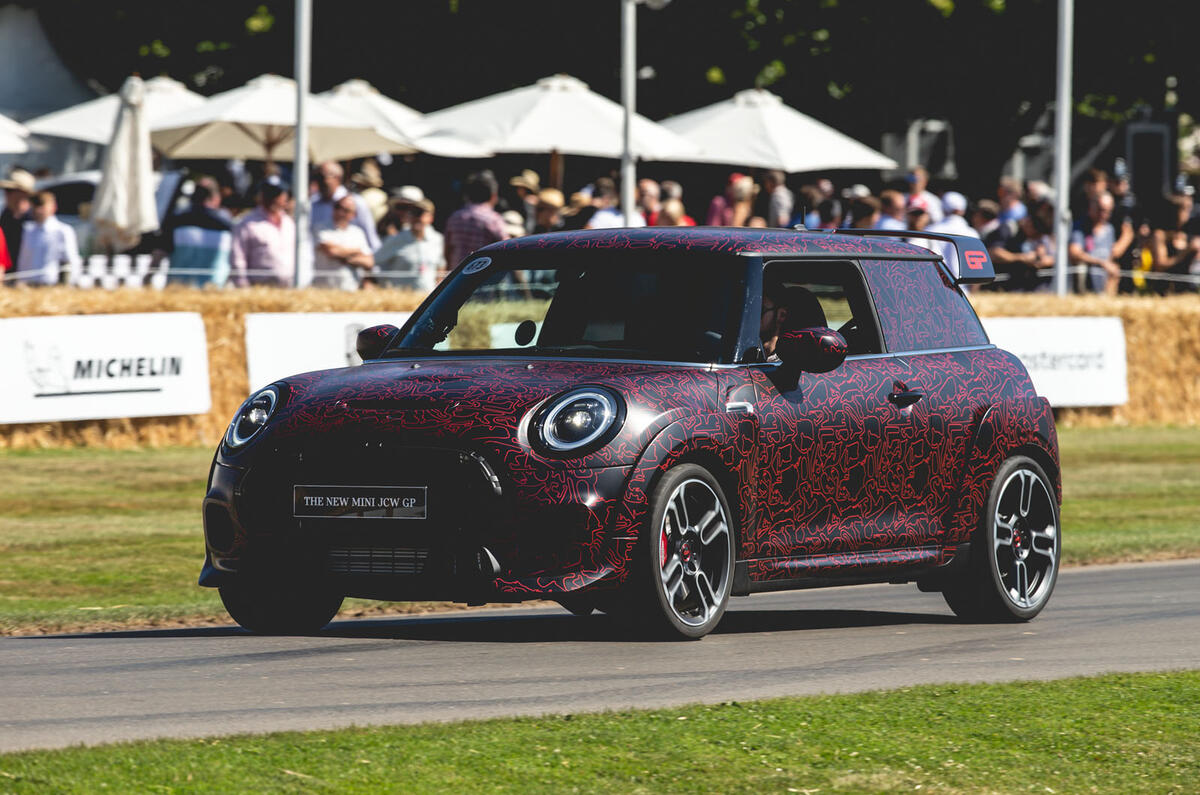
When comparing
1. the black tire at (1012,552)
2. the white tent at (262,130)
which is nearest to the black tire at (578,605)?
the black tire at (1012,552)

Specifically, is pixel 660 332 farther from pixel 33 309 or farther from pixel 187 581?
pixel 33 309

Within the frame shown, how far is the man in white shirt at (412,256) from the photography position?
21469 millimetres

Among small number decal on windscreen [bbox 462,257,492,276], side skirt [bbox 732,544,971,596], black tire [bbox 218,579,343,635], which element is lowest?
black tire [bbox 218,579,343,635]

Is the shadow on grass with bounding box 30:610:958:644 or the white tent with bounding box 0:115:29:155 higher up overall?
→ the white tent with bounding box 0:115:29:155

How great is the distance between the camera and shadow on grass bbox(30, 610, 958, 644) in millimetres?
9516

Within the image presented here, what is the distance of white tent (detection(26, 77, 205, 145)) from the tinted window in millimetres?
19854

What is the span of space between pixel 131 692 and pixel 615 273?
2.94 meters

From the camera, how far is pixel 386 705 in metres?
7.38

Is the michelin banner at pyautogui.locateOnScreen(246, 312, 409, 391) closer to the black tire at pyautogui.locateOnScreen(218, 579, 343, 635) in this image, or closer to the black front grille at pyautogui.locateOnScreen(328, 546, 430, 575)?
the black tire at pyautogui.locateOnScreen(218, 579, 343, 635)

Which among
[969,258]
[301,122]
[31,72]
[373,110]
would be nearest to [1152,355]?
[301,122]

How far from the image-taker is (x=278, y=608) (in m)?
9.48

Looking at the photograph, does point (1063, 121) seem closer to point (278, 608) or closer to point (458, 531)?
point (278, 608)

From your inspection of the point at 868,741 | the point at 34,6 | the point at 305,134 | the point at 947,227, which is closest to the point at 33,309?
the point at 305,134

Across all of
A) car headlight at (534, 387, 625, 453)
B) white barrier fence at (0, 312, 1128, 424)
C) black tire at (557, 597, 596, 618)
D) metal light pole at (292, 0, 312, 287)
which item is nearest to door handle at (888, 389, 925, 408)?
black tire at (557, 597, 596, 618)
